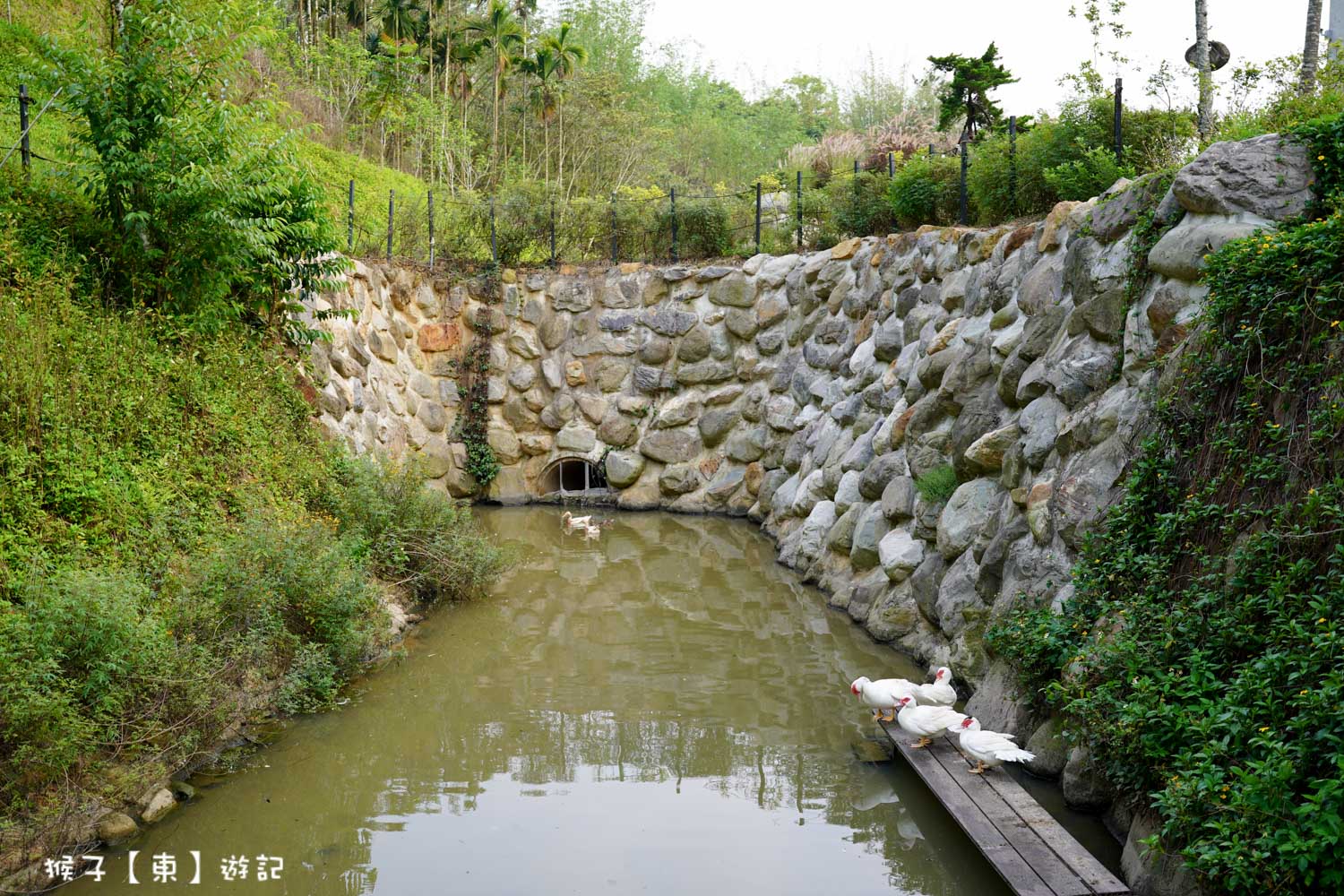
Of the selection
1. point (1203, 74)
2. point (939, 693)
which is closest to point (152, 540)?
point (939, 693)

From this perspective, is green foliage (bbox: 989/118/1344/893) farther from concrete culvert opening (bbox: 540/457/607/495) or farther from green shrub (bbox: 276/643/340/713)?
concrete culvert opening (bbox: 540/457/607/495)

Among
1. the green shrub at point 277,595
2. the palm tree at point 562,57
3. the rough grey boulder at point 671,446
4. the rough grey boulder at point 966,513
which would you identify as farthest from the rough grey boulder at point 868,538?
the palm tree at point 562,57

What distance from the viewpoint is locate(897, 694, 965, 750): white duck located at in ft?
19.9

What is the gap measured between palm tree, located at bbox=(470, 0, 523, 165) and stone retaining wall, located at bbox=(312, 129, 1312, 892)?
446 inches

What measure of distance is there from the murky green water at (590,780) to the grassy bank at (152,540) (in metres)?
0.48

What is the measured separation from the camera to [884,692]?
655 cm

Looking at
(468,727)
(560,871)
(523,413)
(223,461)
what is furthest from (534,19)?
(560,871)

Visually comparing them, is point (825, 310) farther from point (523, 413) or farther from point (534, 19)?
point (534, 19)

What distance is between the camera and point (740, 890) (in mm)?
4934

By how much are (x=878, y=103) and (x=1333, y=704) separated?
1357 inches

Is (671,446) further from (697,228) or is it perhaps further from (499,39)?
(499,39)

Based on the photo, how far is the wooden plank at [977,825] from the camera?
4523mm

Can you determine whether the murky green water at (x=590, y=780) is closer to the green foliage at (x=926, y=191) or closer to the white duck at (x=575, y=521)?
the white duck at (x=575, y=521)

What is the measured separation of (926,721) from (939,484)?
10.7 feet
